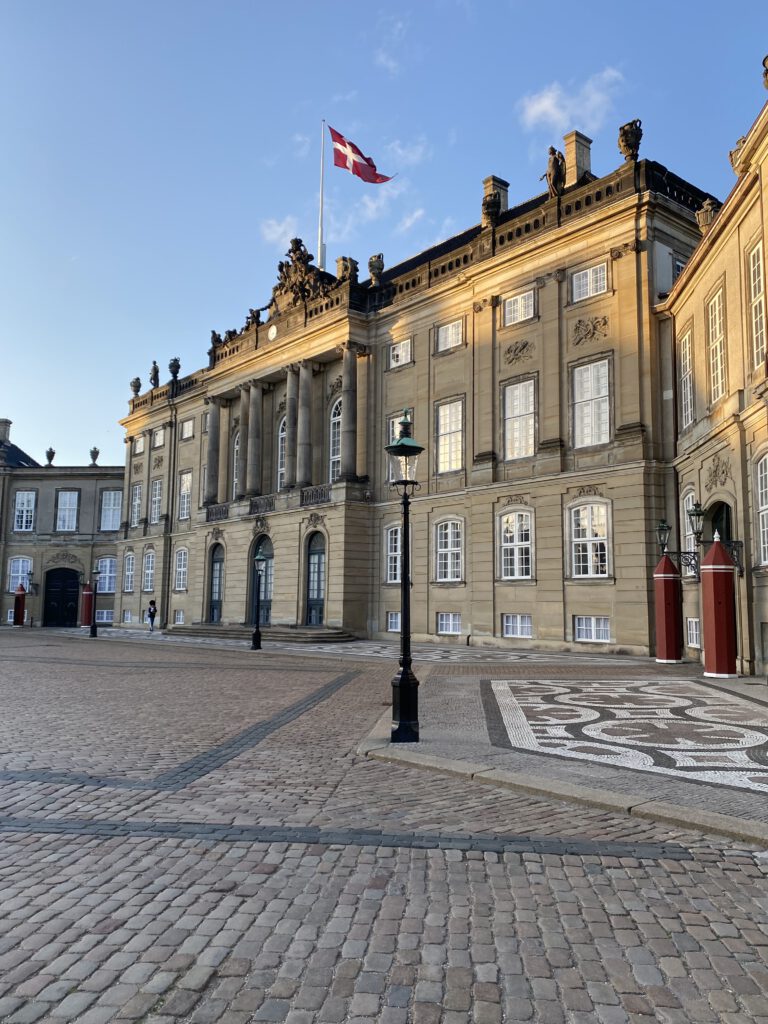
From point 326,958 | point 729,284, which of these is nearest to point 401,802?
point 326,958

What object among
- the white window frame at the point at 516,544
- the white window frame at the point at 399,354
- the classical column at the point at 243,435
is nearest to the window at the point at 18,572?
the classical column at the point at 243,435

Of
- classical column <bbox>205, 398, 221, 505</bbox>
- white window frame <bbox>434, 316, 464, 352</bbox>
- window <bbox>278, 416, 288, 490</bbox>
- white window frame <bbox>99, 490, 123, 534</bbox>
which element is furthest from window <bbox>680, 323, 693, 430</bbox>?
white window frame <bbox>99, 490, 123, 534</bbox>

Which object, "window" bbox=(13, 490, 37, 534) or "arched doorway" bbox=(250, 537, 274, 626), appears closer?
"arched doorway" bbox=(250, 537, 274, 626)

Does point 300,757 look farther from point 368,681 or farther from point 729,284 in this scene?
point 729,284

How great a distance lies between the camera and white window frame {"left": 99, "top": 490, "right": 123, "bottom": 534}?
203ft

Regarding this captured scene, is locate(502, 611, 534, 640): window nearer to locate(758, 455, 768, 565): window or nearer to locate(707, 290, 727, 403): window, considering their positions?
locate(707, 290, 727, 403): window

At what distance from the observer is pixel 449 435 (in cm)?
3338

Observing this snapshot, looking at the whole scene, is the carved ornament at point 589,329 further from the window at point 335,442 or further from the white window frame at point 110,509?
the white window frame at point 110,509

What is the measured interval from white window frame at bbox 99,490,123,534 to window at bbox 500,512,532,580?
40.6 m

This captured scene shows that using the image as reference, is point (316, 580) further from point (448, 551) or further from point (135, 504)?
point (135, 504)

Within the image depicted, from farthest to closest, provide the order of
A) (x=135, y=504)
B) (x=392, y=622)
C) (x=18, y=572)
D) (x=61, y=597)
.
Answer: (x=18, y=572)
(x=61, y=597)
(x=135, y=504)
(x=392, y=622)

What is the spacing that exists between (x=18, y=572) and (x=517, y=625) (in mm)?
47010

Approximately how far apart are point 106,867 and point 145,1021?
7.12 feet

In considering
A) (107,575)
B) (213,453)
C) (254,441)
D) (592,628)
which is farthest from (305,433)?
(107,575)
